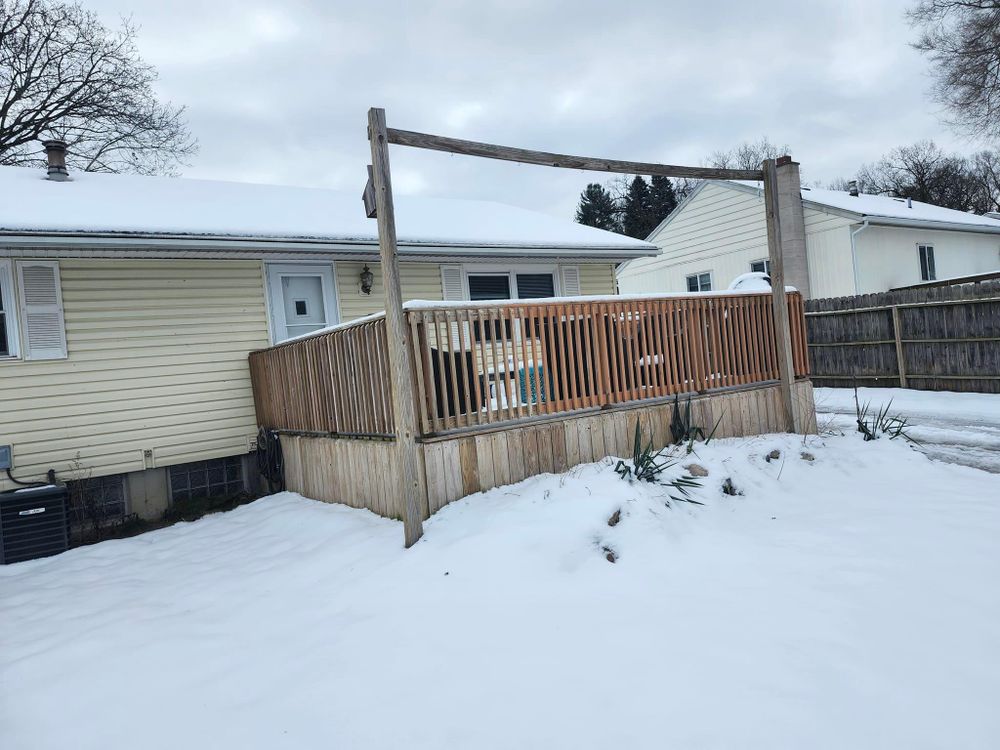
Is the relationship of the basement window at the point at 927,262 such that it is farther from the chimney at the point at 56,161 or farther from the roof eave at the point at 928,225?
the chimney at the point at 56,161

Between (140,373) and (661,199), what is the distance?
3607cm

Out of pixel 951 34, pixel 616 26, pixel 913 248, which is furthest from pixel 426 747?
pixel 951 34

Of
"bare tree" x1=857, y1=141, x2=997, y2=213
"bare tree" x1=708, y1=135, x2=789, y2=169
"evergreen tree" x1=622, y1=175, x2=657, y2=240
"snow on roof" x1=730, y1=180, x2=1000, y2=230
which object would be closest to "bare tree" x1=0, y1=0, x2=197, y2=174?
"snow on roof" x1=730, y1=180, x2=1000, y2=230

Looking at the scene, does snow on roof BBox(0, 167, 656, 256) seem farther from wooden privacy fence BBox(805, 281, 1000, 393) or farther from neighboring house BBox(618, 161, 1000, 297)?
neighboring house BBox(618, 161, 1000, 297)

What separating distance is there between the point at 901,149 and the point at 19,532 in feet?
168

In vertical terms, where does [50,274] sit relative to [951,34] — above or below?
below

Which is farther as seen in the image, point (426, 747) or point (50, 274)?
point (50, 274)

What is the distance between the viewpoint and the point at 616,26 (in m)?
11.5

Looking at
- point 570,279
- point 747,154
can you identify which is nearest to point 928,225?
point 570,279

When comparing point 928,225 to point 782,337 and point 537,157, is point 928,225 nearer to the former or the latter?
point 782,337

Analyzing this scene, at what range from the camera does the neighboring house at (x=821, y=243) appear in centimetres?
1559

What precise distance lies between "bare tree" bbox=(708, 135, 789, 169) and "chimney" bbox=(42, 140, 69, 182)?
42853 millimetres

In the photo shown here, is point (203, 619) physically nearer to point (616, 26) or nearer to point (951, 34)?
point (616, 26)

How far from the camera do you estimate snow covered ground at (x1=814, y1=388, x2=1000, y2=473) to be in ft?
22.1
